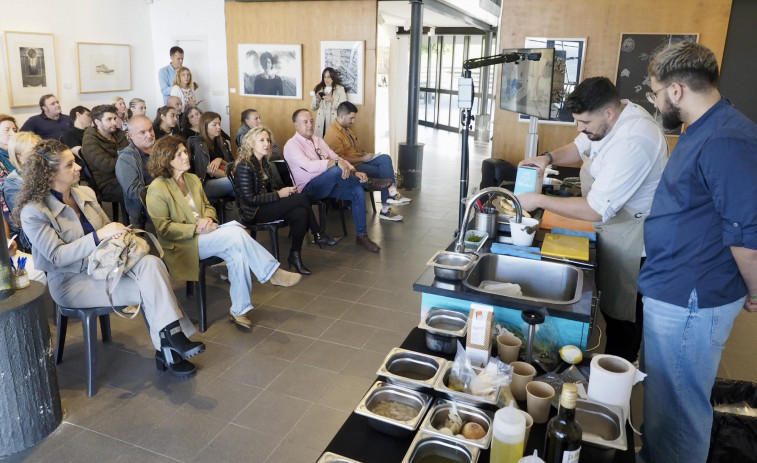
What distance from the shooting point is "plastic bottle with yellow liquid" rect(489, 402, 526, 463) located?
1.15 m

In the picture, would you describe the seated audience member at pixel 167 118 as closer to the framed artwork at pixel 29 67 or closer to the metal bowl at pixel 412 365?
the framed artwork at pixel 29 67

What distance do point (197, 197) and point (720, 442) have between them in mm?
3278

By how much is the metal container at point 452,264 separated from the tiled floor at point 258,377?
1045 mm

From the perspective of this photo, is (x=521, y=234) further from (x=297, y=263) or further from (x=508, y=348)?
(x=297, y=263)

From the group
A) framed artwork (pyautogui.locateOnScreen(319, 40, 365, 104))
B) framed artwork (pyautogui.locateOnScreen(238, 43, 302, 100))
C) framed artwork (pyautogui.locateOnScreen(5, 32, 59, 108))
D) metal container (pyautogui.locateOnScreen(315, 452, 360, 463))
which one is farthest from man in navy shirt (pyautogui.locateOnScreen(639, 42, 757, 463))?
framed artwork (pyautogui.locateOnScreen(5, 32, 59, 108))

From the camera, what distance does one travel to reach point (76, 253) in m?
2.75

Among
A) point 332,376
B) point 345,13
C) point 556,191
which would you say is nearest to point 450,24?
point 345,13

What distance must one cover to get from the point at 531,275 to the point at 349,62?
6.05 metres

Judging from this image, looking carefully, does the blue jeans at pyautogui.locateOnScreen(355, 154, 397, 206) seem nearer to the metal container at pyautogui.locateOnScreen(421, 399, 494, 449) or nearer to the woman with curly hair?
the woman with curly hair

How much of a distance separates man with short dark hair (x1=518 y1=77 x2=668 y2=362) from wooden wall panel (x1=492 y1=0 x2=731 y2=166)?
400 cm

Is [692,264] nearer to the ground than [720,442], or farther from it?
farther from it

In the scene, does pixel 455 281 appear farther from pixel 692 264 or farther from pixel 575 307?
pixel 692 264

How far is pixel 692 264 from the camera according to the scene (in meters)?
1.73

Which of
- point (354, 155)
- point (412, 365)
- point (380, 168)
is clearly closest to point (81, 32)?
point (354, 155)
